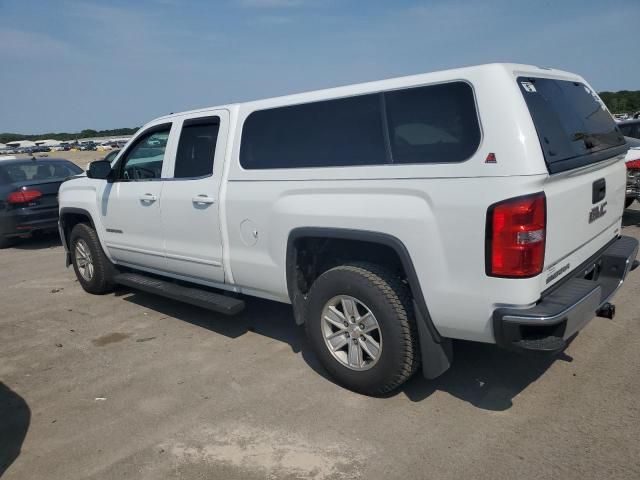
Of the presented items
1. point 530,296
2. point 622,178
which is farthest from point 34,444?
point 622,178

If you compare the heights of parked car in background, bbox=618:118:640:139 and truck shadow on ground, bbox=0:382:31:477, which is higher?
parked car in background, bbox=618:118:640:139

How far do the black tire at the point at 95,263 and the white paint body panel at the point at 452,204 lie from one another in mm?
2636

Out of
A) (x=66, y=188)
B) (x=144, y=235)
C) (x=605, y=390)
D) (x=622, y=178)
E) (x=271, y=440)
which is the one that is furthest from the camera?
(x=66, y=188)

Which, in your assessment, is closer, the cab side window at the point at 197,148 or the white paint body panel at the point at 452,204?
the white paint body panel at the point at 452,204

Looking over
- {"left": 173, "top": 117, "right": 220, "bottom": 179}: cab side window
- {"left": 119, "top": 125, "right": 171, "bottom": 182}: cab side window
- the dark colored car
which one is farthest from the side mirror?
the dark colored car

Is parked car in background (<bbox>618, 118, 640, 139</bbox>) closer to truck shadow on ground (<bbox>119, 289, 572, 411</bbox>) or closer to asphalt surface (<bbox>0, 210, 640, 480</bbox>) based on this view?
asphalt surface (<bbox>0, 210, 640, 480</bbox>)

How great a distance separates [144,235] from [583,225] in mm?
3942

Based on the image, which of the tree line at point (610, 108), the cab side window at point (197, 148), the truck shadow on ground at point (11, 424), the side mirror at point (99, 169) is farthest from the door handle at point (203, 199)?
the tree line at point (610, 108)

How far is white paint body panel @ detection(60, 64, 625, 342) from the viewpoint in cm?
280

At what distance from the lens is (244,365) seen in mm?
4188

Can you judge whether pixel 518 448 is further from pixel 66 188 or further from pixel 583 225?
pixel 66 188

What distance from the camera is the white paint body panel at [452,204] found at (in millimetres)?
2801

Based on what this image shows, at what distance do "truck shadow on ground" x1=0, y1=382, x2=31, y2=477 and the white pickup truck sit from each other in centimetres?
151

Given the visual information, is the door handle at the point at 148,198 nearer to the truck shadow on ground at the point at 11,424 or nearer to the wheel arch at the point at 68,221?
the wheel arch at the point at 68,221
